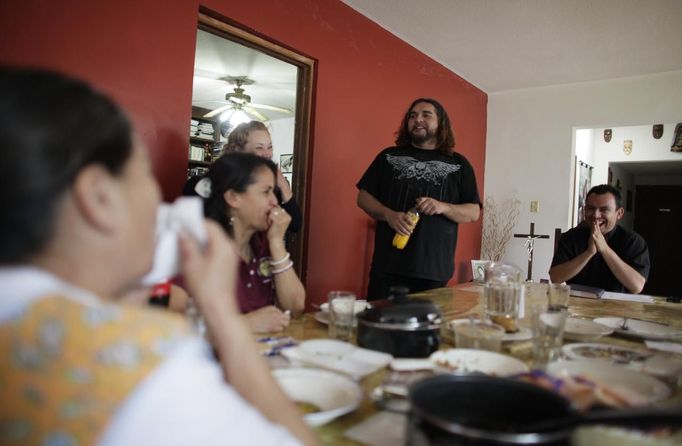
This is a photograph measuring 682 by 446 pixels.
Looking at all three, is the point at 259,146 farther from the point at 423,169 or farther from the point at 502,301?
the point at 502,301

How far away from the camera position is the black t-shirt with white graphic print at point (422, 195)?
2.66 m

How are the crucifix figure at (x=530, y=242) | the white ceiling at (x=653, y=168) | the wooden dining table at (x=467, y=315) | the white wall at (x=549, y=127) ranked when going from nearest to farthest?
the wooden dining table at (x=467, y=315), the white wall at (x=549, y=127), the crucifix figure at (x=530, y=242), the white ceiling at (x=653, y=168)

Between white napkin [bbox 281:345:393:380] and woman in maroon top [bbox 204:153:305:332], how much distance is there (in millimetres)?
677

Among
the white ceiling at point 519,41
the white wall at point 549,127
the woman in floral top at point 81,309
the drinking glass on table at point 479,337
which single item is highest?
the white ceiling at point 519,41

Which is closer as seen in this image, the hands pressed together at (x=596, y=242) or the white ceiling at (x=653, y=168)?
the hands pressed together at (x=596, y=242)

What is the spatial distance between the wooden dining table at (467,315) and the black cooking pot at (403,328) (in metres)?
0.10

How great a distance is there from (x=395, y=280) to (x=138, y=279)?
2188 mm

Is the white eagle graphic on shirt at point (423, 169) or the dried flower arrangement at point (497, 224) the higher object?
the white eagle graphic on shirt at point (423, 169)

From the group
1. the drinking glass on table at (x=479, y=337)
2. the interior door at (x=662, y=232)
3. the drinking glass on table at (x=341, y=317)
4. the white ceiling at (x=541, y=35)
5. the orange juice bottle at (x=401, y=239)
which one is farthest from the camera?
the interior door at (x=662, y=232)

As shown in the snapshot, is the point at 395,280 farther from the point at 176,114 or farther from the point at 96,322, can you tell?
the point at 96,322

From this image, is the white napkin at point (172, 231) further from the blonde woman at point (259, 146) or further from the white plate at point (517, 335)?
the blonde woman at point (259, 146)

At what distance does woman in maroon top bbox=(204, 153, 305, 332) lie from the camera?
5.68ft

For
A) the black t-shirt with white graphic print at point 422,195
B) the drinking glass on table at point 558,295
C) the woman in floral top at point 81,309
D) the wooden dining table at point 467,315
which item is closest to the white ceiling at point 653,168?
the black t-shirt with white graphic print at point 422,195

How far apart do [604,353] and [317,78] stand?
2695 mm
